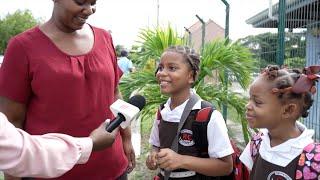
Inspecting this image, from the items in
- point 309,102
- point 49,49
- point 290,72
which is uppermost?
point 49,49

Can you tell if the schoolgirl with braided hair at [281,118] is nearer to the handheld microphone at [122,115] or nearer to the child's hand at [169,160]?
the child's hand at [169,160]

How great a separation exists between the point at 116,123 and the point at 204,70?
2620 millimetres

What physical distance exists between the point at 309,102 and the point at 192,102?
0.62 metres

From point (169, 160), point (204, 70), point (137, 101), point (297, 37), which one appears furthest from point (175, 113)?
point (297, 37)

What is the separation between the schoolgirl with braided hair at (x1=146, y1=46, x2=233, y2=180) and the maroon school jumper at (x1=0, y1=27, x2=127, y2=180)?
0.35 m

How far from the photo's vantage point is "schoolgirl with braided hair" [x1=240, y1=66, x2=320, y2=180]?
2.00 metres

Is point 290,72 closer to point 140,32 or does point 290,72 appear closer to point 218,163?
point 218,163

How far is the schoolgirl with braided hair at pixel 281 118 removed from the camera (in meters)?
2.00

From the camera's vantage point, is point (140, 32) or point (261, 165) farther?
point (140, 32)

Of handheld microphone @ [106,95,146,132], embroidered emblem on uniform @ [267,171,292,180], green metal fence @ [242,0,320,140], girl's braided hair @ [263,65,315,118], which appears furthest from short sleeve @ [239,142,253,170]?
green metal fence @ [242,0,320,140]

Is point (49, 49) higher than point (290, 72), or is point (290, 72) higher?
point (49, 49)

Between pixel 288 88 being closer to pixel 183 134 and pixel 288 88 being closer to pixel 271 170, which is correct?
pixel 271 170

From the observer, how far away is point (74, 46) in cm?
224

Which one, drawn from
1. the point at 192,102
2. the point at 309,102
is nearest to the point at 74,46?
the point at 192,102
